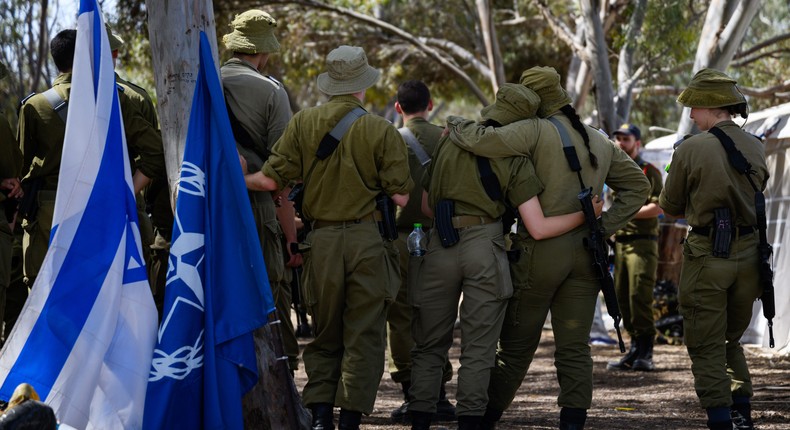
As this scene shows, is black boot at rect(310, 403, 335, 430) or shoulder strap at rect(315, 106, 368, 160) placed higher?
shoulder strap at rect(315, 106, 368, 160)

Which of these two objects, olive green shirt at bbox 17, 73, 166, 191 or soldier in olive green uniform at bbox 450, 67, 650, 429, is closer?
soldier in olive green uniform at bbox 450, 67, 650, 429

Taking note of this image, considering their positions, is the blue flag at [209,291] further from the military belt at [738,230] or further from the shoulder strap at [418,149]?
the military belt at [738,230]

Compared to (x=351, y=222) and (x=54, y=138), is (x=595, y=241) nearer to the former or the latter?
(x=351, y=222)

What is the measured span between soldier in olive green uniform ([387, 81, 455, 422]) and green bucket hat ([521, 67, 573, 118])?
1.07 metres

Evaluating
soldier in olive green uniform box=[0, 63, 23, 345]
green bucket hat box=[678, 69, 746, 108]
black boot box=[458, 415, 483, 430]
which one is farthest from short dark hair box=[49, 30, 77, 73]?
green bucket hat box=[678, 69, 746, 108]

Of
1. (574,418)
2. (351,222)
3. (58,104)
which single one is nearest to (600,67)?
(574,418)

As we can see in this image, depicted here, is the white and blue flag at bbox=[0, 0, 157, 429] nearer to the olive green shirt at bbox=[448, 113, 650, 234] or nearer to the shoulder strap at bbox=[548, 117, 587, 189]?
the olive green shirt at bbox=[448, 113, 650, 234]

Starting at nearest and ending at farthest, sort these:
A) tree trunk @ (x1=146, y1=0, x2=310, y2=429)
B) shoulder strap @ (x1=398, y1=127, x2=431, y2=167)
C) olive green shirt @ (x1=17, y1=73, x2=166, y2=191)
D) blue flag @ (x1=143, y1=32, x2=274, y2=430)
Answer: blue flag @ (x1=143, y1=32, x2=274, y2=430) → tree trunk @ (x1=146, y1=0, x2=310, y2=429) → olive green shirt @ (x1=17, y1=73, x2=166, y2=191) → shoulder strap @ (x1=398, y1=127, x2=431, y2=167)

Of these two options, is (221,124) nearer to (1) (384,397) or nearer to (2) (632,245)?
(1) (384,397)

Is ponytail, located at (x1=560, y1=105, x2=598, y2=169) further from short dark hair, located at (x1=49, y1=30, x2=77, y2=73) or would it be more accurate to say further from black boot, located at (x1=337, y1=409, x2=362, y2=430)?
short dark hair, located at (x1=49, y1=30, x2=77, y2=73)

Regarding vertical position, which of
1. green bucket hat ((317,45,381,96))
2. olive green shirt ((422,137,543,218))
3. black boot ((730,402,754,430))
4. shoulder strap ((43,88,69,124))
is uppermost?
green bucket hat ((317,45,381,96))

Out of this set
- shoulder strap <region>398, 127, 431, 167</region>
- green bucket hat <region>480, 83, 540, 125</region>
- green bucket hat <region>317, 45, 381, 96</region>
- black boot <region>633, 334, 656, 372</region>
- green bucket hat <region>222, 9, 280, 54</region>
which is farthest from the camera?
black boot <region>633, 334, 656, 372</region>

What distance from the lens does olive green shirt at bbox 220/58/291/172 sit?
6.11 metres

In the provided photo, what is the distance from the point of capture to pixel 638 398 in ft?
27.4
